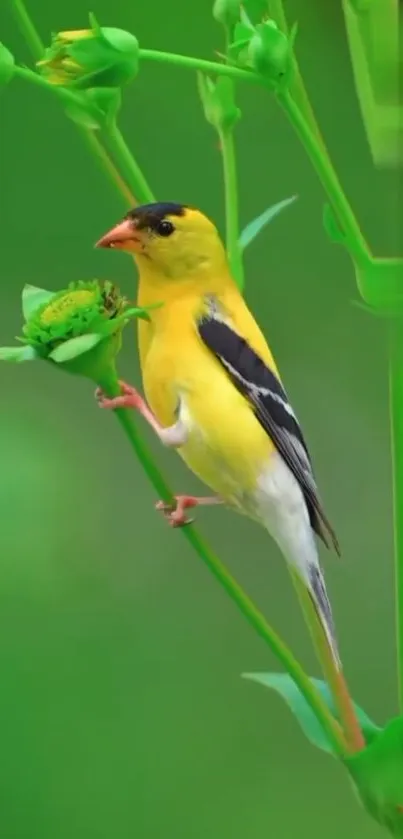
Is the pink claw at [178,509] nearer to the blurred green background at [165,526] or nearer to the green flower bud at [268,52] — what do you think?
the blurred green background at [165,526]

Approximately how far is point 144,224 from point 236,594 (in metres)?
0.20

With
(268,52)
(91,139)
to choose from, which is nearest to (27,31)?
(91,139)

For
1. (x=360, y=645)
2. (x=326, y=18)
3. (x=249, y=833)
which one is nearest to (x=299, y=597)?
(x=360, y=645)

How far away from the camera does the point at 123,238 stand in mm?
579

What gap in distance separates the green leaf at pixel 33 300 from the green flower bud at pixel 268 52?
0.15 meters

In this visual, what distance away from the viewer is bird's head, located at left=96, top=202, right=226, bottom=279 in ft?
→ 1.89

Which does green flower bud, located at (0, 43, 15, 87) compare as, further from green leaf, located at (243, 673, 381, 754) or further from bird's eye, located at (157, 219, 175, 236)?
green leaf, located at (243, 673, 381, 754)

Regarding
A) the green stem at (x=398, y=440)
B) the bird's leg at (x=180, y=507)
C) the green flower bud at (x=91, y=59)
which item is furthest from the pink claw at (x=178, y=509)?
the green flower bud at (x=91, y=59)

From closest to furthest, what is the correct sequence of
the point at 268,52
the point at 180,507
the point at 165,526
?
the point at 268,52
the point at 180,507
the point at 165,526

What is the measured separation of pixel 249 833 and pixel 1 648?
0.21 meters

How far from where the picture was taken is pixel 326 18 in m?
0.68

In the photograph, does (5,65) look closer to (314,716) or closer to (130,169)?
(130,169)

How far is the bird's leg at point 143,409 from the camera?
1.83 ft

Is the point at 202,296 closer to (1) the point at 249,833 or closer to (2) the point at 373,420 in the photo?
(2) the point at 373,420
